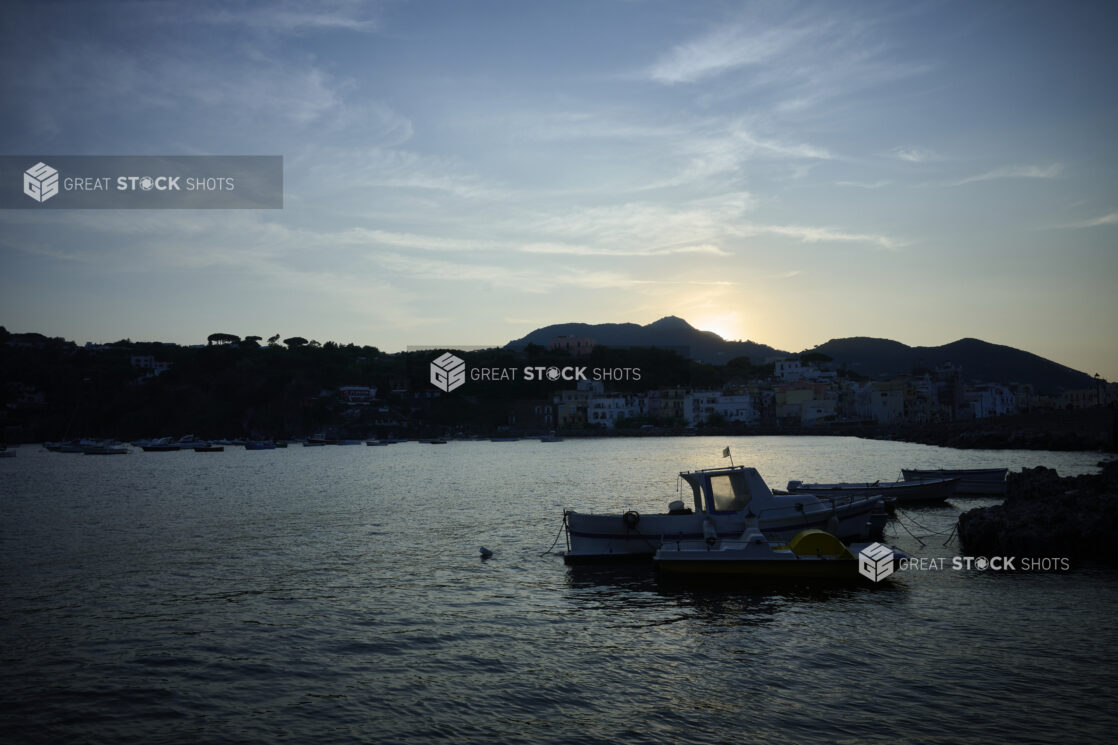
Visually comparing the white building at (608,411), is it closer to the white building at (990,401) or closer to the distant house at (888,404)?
the distant house at (888,404)

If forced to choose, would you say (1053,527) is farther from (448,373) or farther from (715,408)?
(448,373)

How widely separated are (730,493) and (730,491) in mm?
65

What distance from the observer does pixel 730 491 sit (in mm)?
22969

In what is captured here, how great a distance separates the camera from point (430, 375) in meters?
172

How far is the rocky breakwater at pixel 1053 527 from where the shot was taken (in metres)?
21.3

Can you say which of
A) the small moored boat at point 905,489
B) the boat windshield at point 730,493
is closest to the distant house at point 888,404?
the small moored boat at point 905,489

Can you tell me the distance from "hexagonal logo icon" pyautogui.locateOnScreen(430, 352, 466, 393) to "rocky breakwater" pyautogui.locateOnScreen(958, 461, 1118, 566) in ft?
477

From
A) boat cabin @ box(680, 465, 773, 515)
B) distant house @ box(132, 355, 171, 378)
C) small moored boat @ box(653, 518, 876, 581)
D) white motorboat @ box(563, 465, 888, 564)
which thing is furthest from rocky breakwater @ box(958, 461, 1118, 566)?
distant house @ box(132, 355, 171, 378)

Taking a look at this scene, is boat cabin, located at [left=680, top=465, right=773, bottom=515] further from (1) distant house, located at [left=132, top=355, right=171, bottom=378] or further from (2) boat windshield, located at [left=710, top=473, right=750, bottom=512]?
(1) distant house, located at [left=132, top=355, right=171, bottom=378]

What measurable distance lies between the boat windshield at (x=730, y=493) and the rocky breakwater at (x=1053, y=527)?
768 centimetres

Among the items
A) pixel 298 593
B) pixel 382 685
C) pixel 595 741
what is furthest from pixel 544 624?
pixel 298 593

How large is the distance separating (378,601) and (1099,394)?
170 metres

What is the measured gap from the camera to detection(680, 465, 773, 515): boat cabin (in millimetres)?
22719

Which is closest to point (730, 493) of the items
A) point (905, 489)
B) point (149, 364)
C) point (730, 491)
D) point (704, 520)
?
point (730, 491)
